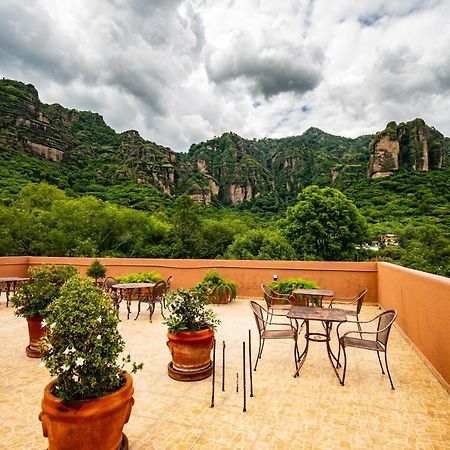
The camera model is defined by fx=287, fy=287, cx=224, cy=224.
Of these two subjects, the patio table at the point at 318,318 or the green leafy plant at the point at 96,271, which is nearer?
the patio table at the point at 318,318

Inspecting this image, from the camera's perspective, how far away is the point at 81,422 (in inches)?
64.9

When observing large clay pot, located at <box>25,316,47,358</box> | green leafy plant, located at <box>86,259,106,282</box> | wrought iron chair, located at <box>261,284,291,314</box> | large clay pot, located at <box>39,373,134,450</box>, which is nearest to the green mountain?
green leafy plant, located at <box>86,259,106,282</box>

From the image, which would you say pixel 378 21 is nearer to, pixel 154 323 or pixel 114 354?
pixel 154 323

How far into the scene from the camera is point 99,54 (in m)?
11.6

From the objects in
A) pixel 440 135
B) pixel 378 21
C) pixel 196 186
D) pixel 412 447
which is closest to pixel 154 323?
pixel 412 447

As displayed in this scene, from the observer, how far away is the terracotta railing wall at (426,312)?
320cm

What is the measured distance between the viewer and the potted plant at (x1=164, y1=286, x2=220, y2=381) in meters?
3.24

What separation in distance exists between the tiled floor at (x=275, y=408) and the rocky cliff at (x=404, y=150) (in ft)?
163

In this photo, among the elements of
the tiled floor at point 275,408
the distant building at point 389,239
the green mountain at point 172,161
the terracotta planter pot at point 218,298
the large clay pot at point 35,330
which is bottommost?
the terracotta planter pot at point 218,298

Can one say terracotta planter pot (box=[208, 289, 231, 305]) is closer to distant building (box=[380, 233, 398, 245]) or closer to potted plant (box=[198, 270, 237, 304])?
potted plant (box=[198, 270, 237, 304])

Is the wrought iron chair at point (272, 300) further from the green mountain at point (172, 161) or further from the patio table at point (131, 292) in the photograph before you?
the green mountain at point (172, 161)

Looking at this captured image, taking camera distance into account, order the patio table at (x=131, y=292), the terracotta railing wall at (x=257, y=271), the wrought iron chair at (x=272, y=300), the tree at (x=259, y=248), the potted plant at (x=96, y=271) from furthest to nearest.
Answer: the tree at (x=259, y=248) → the potted plant at (x=96, y=271) → the terracotta railing wall at (x=257, y=271) → the patio table at (x=131, y=292) → the wrought iron chair at (x=272, y=300)

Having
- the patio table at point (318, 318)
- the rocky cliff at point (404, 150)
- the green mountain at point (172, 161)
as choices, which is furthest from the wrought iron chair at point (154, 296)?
the rocky cliff at point (404, 150)

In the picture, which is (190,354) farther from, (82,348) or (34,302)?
(34,302)
